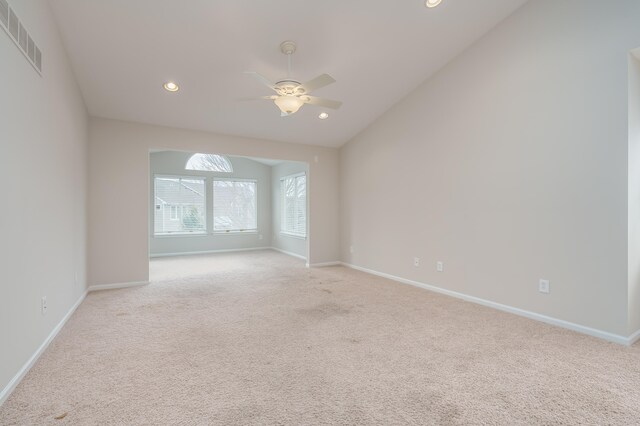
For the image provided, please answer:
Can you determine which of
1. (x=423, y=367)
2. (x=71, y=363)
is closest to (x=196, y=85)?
(x=71, y=363)

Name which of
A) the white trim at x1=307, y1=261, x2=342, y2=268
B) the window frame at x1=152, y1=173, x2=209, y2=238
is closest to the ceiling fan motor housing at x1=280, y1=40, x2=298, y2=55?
the white trim at x1=307, y1=261, x2=342, y2=268

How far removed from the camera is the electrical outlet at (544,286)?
319 cm

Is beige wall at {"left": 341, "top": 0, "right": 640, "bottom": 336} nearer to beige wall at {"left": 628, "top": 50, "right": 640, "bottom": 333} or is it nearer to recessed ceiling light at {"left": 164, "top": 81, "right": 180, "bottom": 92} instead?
beige wall at {"left": 628, "top": 50, "right": 640, "bottom": 333}

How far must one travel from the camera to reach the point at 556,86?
3.11 meters

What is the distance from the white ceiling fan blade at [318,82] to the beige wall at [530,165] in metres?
2.10

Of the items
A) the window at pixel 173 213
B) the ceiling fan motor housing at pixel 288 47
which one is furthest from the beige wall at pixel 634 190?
the window at pixel 173 213

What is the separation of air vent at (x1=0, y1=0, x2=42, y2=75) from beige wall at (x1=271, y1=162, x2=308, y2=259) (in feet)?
18.2

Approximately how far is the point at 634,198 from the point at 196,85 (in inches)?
190

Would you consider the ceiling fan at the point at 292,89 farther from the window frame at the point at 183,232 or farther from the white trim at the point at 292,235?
the window frame at the point at 183,232

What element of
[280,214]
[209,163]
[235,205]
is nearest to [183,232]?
[235,205]

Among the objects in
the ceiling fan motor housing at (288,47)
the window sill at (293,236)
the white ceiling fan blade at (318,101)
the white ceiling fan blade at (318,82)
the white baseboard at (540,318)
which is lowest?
the white baseboard at (540,318)

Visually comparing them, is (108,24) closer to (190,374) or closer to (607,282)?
(190,374)

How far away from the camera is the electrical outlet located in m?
3.19

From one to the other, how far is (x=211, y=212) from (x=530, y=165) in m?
7.37
